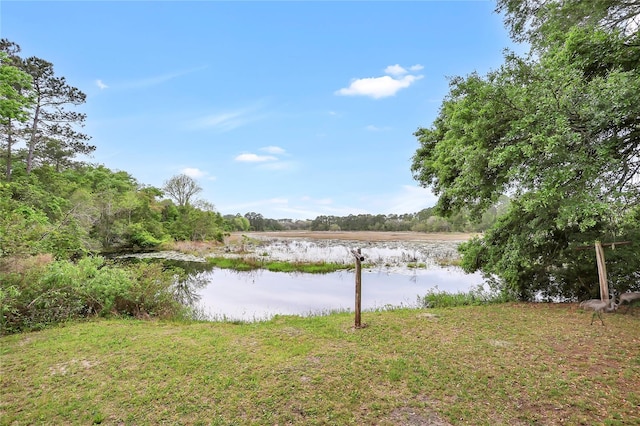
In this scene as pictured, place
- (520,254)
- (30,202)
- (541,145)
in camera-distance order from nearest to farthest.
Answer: (541,145), (520,254), (30,202)

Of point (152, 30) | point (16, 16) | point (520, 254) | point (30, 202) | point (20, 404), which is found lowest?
point (20, 404)

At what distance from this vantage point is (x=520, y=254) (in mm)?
8125

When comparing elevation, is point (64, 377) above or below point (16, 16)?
below

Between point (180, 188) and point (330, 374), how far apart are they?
4115 cm

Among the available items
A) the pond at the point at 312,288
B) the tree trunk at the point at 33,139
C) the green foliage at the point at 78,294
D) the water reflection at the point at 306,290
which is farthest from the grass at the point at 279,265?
the tree trunk at the point at 33,139

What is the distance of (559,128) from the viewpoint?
14.3 ft

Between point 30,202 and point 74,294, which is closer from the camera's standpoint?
point 74,294

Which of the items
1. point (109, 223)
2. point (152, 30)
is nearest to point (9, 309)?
point (152, 30)

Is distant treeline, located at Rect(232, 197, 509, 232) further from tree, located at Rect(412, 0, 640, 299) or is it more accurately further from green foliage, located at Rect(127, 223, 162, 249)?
tree, located at Rect(412, 0, 640, 299)

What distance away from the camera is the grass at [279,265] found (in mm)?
18297

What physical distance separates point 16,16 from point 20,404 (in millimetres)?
8155

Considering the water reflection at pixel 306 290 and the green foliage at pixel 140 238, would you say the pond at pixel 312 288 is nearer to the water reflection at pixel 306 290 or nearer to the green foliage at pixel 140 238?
the water reflection at pixel 306 290

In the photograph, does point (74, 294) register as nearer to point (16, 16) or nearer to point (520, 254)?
point (16, 16)

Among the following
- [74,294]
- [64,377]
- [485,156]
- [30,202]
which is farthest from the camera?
[30,202]
